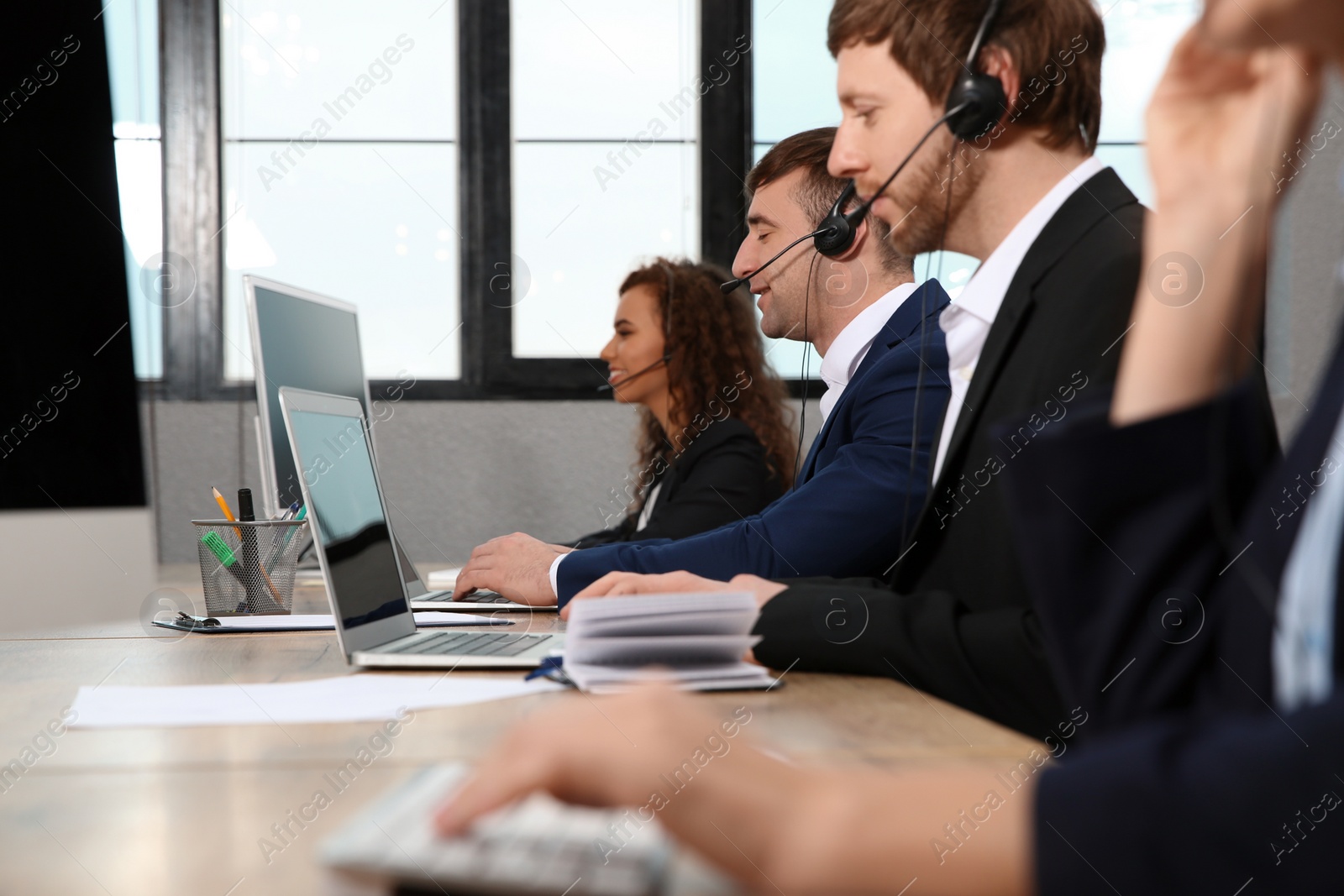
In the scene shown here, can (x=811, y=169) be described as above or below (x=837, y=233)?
above

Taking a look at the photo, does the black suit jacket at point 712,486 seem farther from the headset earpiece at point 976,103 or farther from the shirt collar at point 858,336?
the headset earpiece at point 976,103

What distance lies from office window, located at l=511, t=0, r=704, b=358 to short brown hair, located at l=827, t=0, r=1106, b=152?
167 centimetres

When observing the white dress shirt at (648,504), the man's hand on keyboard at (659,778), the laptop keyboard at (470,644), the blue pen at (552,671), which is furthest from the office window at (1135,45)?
the man's hand on keyboard at (659,778)

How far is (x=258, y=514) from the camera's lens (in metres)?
2.30

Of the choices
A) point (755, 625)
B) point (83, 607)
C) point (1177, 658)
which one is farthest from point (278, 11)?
point (1177, 658)

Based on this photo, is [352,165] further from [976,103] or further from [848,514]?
[976,103]

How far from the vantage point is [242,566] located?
1.39 metres

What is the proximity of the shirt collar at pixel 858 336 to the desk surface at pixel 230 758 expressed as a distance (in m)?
1.02

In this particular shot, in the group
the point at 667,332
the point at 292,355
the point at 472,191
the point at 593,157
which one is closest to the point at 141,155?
the point at 472,191

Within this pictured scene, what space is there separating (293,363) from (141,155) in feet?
5.59

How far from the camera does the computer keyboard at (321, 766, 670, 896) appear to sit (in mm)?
367

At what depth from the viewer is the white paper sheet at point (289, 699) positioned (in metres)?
0.73

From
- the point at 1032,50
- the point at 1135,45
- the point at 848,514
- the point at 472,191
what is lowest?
the point at 848,514

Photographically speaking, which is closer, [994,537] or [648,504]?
[994,537]
